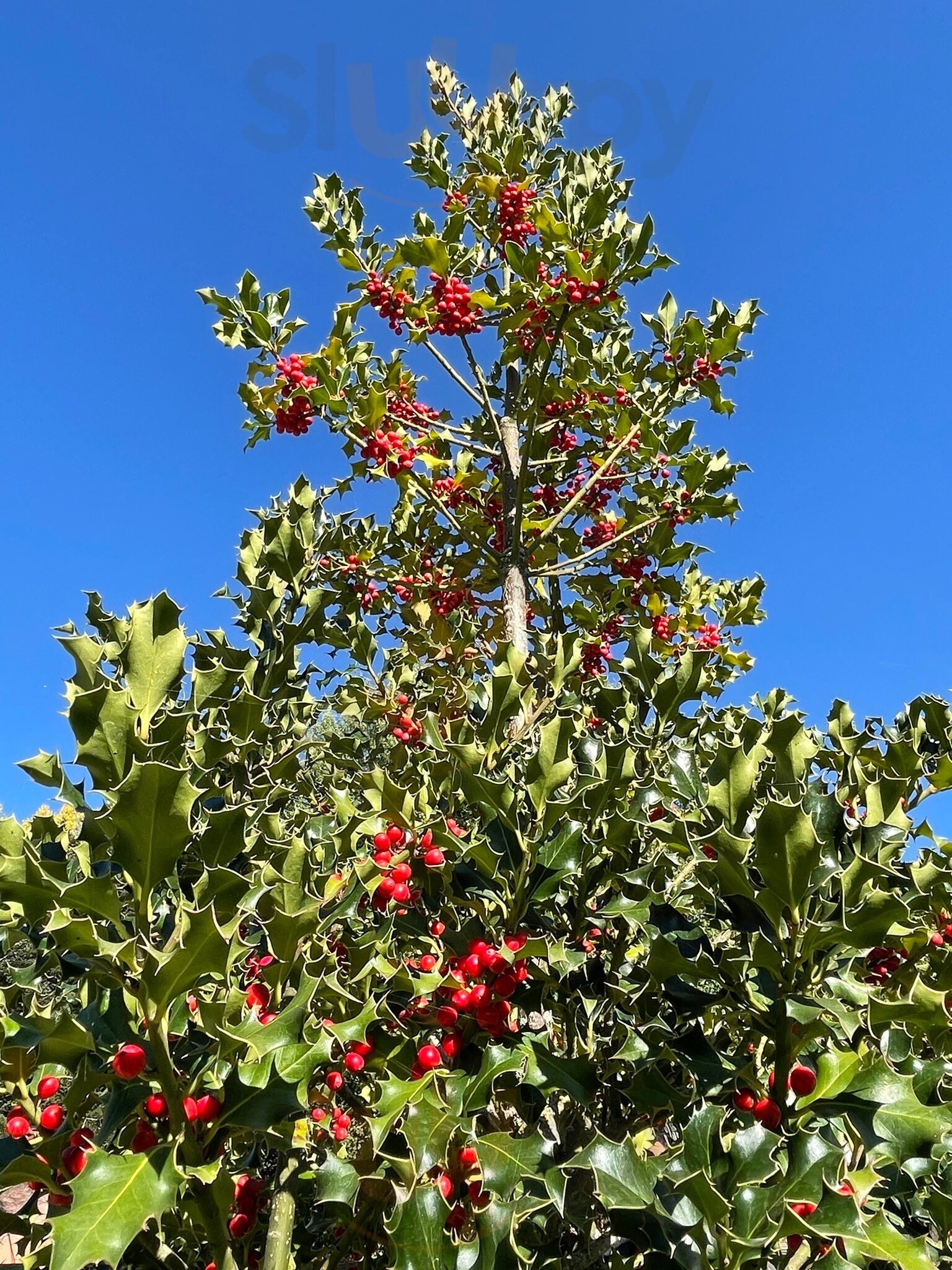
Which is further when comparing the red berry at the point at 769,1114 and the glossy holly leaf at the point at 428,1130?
the red berry at the point at 769,1114

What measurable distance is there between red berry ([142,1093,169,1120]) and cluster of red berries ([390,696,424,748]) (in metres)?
2.15

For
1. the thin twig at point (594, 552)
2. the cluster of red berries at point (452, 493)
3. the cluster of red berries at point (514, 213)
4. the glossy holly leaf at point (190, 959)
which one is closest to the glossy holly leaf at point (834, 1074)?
the glossy holly leaf at point (190, 959)

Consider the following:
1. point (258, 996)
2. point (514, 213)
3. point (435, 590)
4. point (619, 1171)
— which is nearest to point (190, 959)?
point (258, 996)

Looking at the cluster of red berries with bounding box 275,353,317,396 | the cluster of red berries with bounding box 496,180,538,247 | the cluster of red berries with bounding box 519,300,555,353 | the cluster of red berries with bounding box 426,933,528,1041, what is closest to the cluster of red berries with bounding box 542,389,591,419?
the cluster of red berries with bounding box 519,300,555,353

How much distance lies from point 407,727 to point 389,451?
1538mm

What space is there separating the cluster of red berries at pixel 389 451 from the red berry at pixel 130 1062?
328 cm

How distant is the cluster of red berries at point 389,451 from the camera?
4215mm

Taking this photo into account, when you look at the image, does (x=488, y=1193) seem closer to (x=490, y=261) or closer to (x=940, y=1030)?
(x=940, y=1030)

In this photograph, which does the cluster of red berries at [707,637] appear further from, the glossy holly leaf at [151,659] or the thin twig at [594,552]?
the glossy holly leaf at [151,659]

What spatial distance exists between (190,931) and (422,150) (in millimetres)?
4942

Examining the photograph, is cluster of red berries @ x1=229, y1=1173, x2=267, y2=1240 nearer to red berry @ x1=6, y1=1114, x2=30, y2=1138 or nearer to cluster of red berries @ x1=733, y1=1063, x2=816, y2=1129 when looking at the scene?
red berry @ x1=6, y1=1114, x2=30, y2=1138

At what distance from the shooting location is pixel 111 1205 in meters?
1.27

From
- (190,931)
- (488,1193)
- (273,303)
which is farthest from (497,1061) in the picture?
(273,303)

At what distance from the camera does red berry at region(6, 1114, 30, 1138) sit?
1.58 meters
